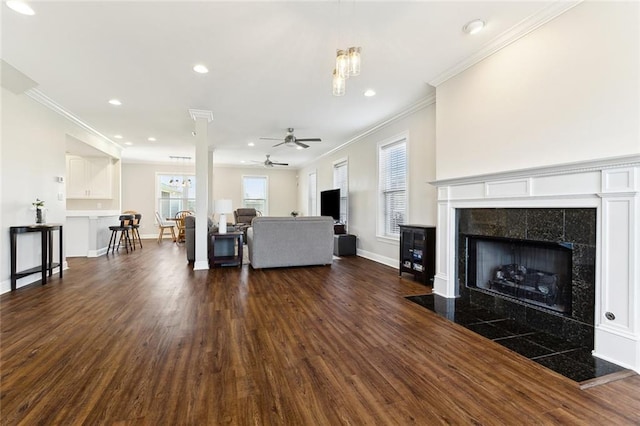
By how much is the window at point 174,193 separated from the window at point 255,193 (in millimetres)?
1841

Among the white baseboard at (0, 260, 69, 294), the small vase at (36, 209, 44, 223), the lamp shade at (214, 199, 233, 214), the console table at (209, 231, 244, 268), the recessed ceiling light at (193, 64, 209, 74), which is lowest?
the white baseboard at (0, 260, 69, 294)

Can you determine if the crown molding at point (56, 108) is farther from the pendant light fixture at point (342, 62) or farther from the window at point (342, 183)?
the window at point (342, 183)

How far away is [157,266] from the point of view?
17.9 feet

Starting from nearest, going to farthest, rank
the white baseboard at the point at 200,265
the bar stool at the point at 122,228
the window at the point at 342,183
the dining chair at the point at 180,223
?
the white baseboard at the point at 200,265
the bar stool at the point at 122,228
the window at the point at 342,183
the dining chair at the point at 180,223

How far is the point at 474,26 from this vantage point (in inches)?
104

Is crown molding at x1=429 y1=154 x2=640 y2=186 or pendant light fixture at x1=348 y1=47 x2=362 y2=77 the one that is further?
pendant light fixture at x1=348 y1=47 x2=362 y2=77

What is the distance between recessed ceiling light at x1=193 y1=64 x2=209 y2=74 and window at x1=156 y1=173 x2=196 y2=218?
7409mm

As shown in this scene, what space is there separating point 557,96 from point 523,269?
158 centimetres

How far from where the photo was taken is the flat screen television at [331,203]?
24.9ft

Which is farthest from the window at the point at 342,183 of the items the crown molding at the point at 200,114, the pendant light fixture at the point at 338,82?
the pendant light fixture at the point at 338,82

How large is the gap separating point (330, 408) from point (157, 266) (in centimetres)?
498

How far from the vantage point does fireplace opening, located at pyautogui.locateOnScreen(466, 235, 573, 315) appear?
8.07ft

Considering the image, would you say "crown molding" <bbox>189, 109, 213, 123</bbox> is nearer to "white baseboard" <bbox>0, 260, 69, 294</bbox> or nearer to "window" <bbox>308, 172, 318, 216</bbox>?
"white baseboard" <bbox>0, 260, 69, 294</bbox>

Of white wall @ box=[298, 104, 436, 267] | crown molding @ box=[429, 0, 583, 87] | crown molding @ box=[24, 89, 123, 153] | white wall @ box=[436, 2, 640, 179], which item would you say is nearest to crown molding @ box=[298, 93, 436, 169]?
white wall @ box=[298, 104, 436, 267]
